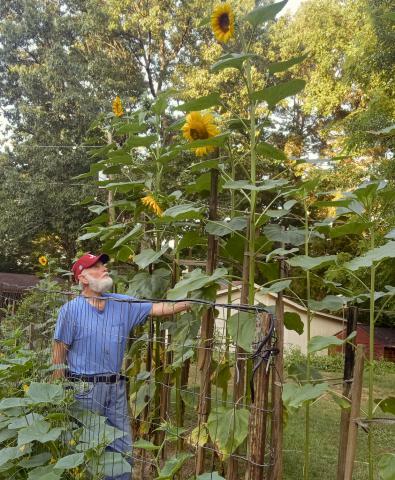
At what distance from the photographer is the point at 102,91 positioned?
44.9ft

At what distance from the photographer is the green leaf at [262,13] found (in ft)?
5.48

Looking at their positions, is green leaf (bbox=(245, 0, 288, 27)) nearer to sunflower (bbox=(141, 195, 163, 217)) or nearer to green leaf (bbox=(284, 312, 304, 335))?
sunflower (bbox=(141, 195, 163, 217))

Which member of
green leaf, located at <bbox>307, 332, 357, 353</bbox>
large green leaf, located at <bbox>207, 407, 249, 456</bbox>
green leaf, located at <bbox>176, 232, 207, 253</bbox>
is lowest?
large green leaf, located at <bbox>207, 407, 249, 456</bbox>

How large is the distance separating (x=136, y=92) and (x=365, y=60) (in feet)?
24.7

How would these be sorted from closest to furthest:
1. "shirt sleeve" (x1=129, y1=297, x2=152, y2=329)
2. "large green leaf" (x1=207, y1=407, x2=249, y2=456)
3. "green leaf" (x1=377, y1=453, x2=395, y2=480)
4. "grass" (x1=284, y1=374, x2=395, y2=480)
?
"green leaf" (x1=377, y1=453, x2=395, y2=480) → "large green leaf" (x1=207, y1=407, x2=249, y2=456) → "shirt sleeve" (x1=129, y1=297, x2=152, y2=329) → "grass" (x1=284, y1=374, x2=395, y2=480)

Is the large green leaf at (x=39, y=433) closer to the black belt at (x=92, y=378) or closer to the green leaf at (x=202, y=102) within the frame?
the black belt at (x=92, y=378)

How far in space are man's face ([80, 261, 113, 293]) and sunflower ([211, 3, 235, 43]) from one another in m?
1.30

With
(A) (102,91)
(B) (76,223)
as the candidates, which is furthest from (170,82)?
(B) (76,223)

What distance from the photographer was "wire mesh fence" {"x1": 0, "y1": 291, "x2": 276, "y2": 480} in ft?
5.74

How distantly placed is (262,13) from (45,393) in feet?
5.09

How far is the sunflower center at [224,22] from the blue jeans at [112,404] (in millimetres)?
1549

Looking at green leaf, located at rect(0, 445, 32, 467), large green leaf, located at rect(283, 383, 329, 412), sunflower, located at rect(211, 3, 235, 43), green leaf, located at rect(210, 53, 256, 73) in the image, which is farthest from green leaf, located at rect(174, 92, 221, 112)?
green leaf, located at rect(0, 445, 32, 467)

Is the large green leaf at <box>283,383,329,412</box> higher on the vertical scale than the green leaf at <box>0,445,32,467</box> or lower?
higher

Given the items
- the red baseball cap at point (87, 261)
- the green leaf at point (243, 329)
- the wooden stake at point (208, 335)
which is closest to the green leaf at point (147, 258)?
the wooden stake at point (208, 335)
